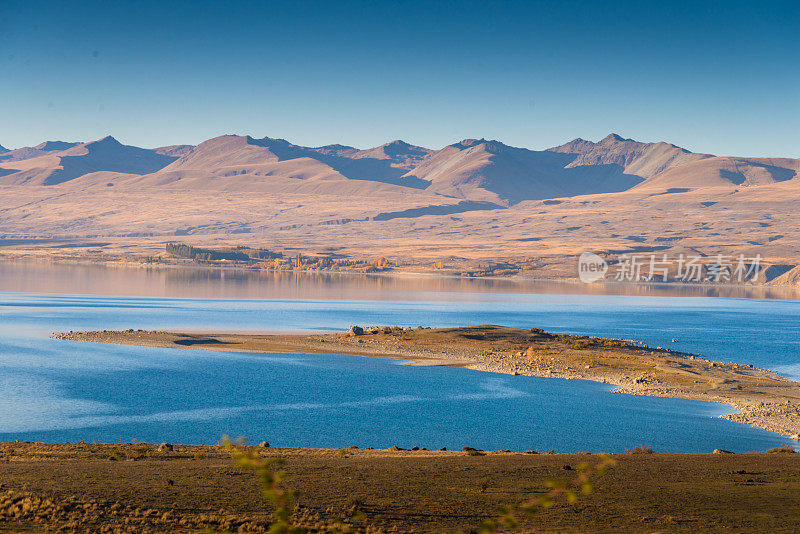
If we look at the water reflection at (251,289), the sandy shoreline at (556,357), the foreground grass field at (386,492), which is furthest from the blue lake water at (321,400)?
the water reflection at (251,289)

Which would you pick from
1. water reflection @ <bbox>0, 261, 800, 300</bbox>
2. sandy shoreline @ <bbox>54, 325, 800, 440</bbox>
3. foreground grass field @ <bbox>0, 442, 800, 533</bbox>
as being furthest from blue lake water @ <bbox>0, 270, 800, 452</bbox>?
water reflection @ <bbox>0, 261, 800, 300</bbox>

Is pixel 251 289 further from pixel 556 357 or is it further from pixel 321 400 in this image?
pixel 321 400

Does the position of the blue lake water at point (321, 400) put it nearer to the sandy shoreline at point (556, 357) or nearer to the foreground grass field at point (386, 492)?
the sandy shoreline at point (556, 357)

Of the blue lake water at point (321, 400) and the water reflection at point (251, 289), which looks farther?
the water reflection at point (251, 289)

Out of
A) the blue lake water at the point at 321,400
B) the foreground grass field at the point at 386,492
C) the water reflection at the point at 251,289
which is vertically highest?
the foreground grass field at the point at 386,492

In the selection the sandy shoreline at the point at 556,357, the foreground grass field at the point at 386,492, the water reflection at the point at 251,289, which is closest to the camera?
the foreground grass field at the point at 386,492

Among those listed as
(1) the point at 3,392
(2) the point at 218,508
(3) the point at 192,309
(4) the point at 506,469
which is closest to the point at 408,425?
(4) the point at 506,469
